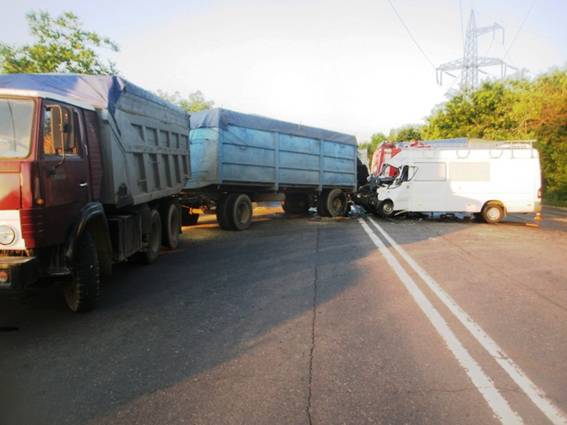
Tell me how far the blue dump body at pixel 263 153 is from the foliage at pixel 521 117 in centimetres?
1538

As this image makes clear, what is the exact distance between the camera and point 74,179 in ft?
17.0

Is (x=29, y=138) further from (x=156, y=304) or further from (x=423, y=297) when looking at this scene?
(x=423, y=297)

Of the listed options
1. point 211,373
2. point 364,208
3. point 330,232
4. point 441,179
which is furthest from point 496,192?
point 211,373

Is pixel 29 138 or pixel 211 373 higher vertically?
pixel 29 138

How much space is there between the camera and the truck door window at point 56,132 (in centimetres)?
472

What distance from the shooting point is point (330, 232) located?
12.9 meters

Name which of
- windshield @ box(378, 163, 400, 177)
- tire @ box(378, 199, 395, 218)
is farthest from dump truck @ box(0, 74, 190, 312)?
windshield @ box(378, 163, 400, 177)

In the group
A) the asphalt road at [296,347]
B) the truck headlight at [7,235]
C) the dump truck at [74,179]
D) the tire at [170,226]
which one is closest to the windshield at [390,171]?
the asphalt road at [296,347]

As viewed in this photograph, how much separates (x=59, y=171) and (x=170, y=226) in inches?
190

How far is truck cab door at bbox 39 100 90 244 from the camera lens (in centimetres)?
460

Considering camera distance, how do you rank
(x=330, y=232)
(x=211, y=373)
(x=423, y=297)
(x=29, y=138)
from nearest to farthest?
(x=211, y=373) < (x=29, y=138) < (x=423, y=297) < (x=330, y=232)

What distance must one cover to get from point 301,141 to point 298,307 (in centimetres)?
1028

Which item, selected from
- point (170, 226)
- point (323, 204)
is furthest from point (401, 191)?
point (170, 226)

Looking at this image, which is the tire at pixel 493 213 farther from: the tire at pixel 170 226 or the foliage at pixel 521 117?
the foliage at pixel 521 117
